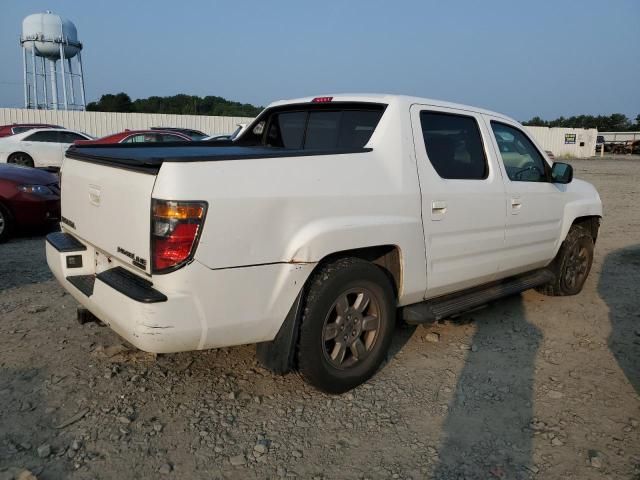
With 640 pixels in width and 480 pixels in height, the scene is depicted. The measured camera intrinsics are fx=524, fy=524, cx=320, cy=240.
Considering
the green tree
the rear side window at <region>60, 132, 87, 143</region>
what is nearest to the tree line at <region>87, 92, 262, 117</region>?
the green tree

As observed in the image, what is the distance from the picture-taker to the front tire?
3070mm

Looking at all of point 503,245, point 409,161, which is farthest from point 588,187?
point 409,161

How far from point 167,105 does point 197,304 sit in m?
66.9

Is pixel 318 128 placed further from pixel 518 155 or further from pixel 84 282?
pixel 84 282

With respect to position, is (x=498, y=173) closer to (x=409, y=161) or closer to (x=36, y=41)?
(x=409, y=161)

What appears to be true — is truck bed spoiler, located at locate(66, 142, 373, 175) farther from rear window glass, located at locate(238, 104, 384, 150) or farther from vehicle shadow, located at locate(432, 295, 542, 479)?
vehicle shadow, located at locate(432, 295, 542, 479)

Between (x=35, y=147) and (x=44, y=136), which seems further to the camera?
(x=44, y=136)

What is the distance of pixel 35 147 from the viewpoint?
1566 centimetres

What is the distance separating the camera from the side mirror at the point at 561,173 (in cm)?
480

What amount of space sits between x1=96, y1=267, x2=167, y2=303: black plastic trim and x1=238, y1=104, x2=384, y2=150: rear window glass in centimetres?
163

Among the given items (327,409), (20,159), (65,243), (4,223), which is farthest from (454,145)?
(20,159)

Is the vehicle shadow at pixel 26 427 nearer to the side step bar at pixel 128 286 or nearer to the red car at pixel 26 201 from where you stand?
the side step bar at pixel 128 286

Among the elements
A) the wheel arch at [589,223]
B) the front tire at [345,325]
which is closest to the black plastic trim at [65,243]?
the front tire at [345,325]

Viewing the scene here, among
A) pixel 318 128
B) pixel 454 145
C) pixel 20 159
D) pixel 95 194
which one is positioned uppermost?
pixel 318 128
